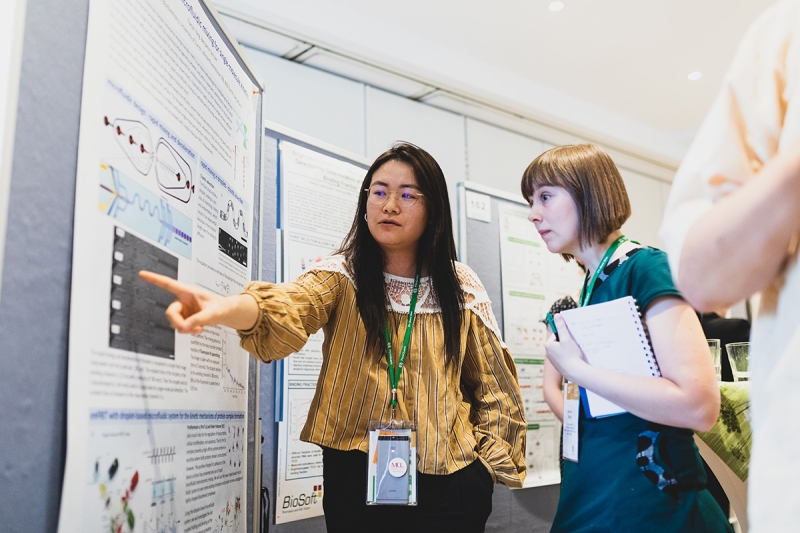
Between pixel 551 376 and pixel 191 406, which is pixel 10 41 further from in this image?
pixel 551 376

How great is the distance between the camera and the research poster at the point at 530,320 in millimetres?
3635

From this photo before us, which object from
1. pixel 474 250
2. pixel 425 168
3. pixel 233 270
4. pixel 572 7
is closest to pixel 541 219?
pixel 425 168

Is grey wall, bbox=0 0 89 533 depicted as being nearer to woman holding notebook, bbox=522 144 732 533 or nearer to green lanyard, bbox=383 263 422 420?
green lanyard, bbox=383 263 422 420

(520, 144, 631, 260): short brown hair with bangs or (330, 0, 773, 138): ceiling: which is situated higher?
(330, 0, 773, 138): ceiling

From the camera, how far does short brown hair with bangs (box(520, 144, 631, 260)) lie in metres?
1.43

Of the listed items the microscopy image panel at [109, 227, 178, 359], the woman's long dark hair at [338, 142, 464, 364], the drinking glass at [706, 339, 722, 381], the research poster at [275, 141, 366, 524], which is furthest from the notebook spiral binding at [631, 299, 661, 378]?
the research poster at [275, 141, 366, 524]

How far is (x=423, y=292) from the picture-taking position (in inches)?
68.6

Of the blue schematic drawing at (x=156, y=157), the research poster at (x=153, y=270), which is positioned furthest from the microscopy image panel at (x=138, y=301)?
the blue schematic drawing at (x=156, y=157)

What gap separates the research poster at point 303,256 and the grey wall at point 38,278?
1.50 meters

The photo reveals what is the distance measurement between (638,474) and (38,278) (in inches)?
41.9

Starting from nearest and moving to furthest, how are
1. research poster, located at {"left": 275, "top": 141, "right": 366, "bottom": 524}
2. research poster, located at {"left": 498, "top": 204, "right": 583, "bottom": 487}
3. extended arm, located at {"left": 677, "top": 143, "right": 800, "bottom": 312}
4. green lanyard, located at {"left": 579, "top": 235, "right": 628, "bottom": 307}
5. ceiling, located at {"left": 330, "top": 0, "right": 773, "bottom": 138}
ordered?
1. extended arm, located at {"left": 677, "top": 143, "right": 800, "bottom": 312}
2. green lanyard, located at {"left": 579, "top": 235, "right": 628, "bottom": 307}
3. research poster, located at {"left": 275, "top": 141, "right": 366, "bottom": 524}
4. ceiling, located at {"left": 330, "top": 0, "right": 773, "bottom": 138}
5. research poster, located at {"left": 498, "top": 204, "right": 583, "bottom": 487}

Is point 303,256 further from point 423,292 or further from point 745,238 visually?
point 745,238

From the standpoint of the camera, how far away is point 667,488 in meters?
1.15

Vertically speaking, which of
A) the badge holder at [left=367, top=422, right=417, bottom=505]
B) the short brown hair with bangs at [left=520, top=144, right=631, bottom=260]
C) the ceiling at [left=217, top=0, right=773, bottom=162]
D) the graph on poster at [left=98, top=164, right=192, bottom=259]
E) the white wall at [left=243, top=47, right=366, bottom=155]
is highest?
the ceiling at [left=217, top=0, right=773, bottom=162]
